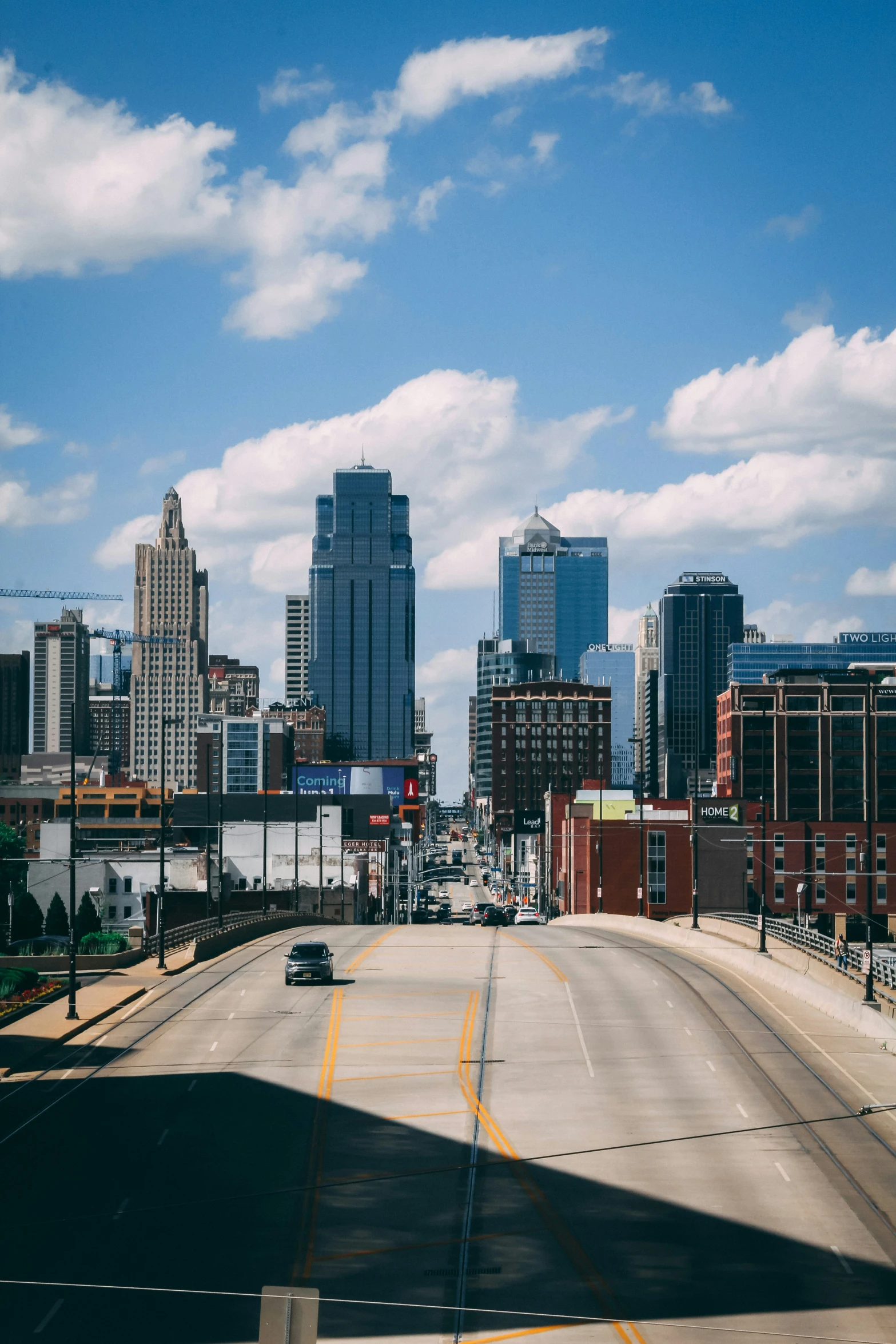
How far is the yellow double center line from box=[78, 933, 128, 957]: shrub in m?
27.3

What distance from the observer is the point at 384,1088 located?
32844 millimetres

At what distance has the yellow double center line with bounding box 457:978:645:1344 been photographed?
19.1 m

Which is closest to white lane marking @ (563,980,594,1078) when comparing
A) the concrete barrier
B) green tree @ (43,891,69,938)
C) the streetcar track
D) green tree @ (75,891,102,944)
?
the streetcar track

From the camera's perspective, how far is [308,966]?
50.8 meters

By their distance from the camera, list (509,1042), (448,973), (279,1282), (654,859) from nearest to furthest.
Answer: (279,1282), (509,1042), (448,973), (654,859)

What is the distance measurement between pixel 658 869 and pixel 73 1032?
331 ft

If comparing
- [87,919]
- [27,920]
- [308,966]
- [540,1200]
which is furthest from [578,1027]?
[27,920]

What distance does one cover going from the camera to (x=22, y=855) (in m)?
149

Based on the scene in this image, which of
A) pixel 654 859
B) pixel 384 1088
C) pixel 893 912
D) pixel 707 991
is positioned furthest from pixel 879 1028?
pixel 893 912

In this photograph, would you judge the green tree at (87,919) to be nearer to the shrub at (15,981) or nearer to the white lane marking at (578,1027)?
the shrub at (15,981)

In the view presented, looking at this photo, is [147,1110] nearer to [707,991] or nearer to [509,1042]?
[509,1042]

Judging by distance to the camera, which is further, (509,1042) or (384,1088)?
(509,1042)

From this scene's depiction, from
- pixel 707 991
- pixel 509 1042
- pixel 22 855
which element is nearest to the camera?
pixel 509 1042

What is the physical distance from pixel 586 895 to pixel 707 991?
306ft
